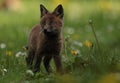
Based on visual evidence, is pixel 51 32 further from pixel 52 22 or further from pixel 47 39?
pixel 47 39

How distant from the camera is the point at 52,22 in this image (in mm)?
8484

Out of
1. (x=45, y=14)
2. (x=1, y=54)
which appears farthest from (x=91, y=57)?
(x=1, y=54)

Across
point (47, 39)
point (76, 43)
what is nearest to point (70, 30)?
point (76, 43)

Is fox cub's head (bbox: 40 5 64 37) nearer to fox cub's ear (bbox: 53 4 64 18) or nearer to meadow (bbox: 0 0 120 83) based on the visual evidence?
fox cub's ear (bbox: 53 4 64 18)

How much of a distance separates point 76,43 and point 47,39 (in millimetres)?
2986

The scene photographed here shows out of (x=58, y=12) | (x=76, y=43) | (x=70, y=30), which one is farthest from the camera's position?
(x=70, y=30)

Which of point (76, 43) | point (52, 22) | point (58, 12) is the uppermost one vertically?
point (58, 12)

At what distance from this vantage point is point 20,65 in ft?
28.1

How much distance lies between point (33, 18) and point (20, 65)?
9.63 m

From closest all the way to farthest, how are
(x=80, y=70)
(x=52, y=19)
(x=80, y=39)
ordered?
(x=80, y=70) → (x=52, y=19) → (x=80, y=39)

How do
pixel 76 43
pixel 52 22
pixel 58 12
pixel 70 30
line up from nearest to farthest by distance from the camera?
1. pixel 52 22
2. pixel 58 12
3. pixel 76 43
4. pixel 70 30

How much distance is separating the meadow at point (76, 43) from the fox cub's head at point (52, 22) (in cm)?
31

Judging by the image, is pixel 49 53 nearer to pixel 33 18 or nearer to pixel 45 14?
pixel 45 14

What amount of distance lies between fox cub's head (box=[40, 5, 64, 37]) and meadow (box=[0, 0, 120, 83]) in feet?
1.03
